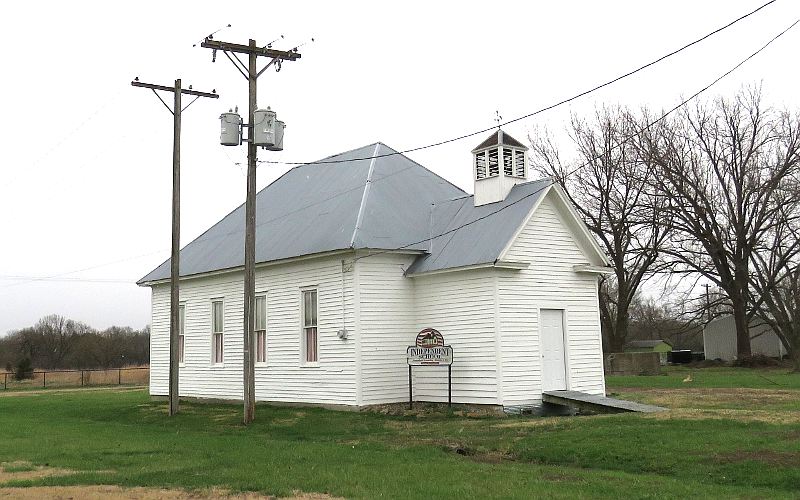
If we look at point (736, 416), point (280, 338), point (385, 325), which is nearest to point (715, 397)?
point (736, 416)

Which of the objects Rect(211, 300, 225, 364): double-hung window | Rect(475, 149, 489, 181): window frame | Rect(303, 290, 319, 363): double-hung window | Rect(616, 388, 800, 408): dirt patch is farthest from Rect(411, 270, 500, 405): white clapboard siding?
Rect(211, 300, 225, 364): double-hung window

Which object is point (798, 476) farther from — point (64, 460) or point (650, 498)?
point (64, 460)

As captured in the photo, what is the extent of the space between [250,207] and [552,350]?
857 cm

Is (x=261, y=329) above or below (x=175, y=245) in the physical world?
below

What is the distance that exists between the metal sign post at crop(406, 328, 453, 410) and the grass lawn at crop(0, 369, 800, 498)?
1.24 metres

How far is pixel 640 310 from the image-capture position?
351ft

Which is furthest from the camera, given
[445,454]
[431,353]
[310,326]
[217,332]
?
[217,332]

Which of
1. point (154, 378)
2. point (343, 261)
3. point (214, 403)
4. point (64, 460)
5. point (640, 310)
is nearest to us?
point (64, 460)

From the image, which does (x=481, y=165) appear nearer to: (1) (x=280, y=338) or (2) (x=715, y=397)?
(1) (x=280, y=338)

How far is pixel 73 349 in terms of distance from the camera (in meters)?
86.1

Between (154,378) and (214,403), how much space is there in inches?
203

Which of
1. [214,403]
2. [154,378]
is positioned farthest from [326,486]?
[154,378]

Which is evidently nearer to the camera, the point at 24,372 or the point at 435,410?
Answer: the point at 435,410

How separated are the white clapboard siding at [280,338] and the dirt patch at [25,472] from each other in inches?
369
